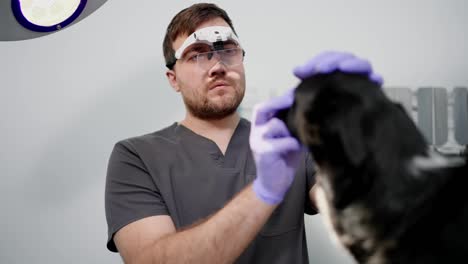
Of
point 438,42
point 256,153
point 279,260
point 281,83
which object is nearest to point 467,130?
point 438,42

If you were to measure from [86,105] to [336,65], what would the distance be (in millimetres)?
1272

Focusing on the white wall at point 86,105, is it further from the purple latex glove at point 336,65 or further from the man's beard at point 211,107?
the purple latex glove at point 336,65

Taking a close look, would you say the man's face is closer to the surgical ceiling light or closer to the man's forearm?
the surgical ceiling light

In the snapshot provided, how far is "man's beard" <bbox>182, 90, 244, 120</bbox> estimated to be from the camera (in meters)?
1.23

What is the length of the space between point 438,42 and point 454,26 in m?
0.13

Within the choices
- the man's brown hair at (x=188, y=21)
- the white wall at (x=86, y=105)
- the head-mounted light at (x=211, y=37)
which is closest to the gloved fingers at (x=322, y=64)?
the head-mounted light at (x=211, y=37)

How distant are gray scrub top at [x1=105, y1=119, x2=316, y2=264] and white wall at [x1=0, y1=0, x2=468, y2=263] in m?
0.42

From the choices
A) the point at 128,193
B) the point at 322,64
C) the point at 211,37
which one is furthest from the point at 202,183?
the point at 322,64

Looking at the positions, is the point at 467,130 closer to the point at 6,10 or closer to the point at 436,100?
the point at 436,100

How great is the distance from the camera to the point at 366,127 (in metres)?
0.47

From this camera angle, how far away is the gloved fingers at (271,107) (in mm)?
643

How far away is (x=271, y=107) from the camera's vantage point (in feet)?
2.24

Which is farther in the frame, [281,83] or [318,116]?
[281,83]

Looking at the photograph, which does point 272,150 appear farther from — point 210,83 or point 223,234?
point 210,83
